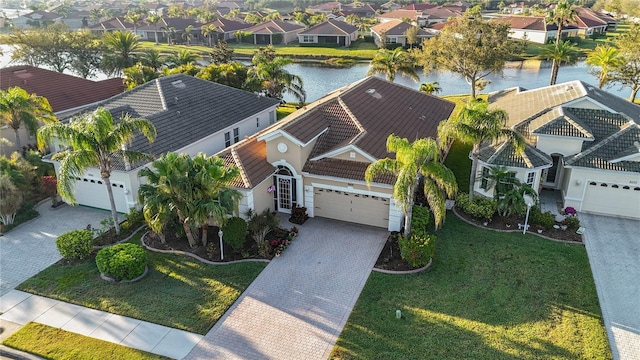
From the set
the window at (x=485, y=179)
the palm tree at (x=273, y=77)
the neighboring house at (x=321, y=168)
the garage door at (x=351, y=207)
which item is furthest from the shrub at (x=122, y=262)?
the palm tree at (x=273, y=77)

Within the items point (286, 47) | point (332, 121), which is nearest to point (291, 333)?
point (332, 121)

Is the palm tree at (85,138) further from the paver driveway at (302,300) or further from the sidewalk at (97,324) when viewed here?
the paver driveway at (302,300)

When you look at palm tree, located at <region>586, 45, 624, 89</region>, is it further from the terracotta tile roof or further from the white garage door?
the terracotta tile roof

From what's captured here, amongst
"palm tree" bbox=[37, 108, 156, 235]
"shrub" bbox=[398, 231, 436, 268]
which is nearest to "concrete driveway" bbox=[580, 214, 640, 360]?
"shrub" bbox=[398, 231, 436, 268]

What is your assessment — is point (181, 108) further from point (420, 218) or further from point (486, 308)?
point (486, 308)

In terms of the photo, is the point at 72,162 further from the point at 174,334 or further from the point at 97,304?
the point at 174,334

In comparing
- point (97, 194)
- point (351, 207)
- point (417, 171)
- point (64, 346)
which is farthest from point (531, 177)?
point (97, 194)
